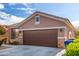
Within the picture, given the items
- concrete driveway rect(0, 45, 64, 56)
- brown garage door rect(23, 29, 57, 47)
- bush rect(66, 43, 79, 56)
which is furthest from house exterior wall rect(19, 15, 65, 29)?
bush rect(66, 43, 79, 56)

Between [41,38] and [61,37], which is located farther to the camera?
[41,38]

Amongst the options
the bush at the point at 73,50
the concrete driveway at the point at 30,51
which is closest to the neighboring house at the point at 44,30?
the concrete driveway at the point at 30,51

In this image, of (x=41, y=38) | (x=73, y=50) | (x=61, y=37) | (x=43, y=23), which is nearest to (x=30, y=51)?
(x=41, y=38)

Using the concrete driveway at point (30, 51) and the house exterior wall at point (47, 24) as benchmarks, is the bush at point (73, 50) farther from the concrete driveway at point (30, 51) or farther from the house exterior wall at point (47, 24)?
the house exterior wall at point (47, 24)

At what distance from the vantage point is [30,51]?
9297 millimetres

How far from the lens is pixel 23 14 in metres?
9.25

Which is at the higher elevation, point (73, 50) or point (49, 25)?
point (49, 25)

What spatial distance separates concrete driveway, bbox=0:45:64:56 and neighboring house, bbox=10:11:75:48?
11.3 inches

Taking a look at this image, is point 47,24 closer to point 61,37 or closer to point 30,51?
point 61,37

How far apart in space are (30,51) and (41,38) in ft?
2.99

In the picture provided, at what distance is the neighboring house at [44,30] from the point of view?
9.18 meters

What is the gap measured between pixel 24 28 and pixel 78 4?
2.63 meters

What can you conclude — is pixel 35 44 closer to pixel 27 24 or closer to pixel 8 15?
pixel 27 24

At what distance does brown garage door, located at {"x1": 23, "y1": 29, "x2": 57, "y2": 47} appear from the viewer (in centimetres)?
959
